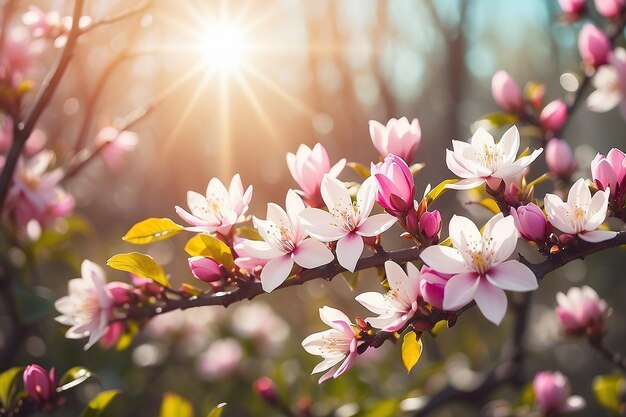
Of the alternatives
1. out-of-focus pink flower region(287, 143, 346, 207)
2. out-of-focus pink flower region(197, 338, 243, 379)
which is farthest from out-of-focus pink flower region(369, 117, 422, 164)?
out-of-focus pink flower region(197, 338, 243, 379)

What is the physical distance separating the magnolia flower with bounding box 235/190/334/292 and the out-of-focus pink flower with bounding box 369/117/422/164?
0.25 m

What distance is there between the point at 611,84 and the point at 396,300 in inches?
44.8

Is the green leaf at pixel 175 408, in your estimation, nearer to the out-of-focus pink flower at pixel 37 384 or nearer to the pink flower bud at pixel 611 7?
the out-of-focus pink flower at pixel 37 384

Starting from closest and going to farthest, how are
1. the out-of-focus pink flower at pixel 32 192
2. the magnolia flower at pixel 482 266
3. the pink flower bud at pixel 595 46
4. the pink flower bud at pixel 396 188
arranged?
1. the magnolia flower at pixel 482 266
2. the pink flower bud at pixel 396 188
3. the out-of-focus pink flower at pixel 32 192
4. the pink flower bud at pixel 595 46

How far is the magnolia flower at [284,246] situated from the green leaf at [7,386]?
59 centimetres

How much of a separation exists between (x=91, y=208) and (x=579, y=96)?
4.01 metres

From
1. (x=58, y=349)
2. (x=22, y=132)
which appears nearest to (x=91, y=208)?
(x=58, y=349)

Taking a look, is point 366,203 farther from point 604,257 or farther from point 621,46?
point 604,257

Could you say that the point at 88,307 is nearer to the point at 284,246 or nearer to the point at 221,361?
the point at 284,246

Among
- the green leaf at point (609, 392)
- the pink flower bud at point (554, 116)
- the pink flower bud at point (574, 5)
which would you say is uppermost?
the pink flower bud at point (574, 5)

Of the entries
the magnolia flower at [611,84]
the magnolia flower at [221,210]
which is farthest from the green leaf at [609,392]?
the magnolia flower at [221,210]

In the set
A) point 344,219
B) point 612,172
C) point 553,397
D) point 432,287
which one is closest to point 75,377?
point 344,219

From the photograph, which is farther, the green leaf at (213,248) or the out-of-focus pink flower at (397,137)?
the out-of-focus pink flower at (397,137)

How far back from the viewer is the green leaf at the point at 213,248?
108 centimetres
